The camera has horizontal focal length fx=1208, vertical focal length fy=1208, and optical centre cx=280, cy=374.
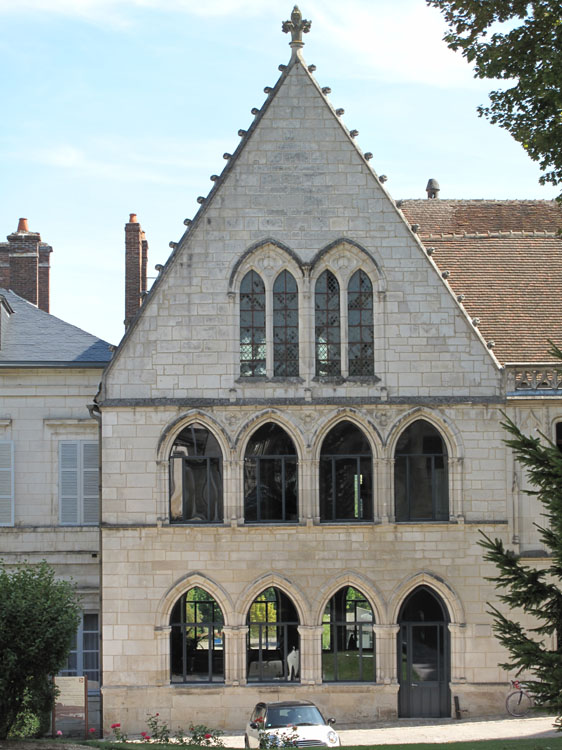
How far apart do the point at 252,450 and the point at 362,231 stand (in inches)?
225

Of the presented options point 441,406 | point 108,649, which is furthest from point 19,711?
→ point 441,406

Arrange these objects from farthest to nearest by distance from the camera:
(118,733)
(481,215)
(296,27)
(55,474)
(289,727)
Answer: (481,215)
(55,474)
(296,27)
(118,733)
(289,727)

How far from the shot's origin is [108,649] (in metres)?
27.4

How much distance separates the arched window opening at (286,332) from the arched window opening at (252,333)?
30cm

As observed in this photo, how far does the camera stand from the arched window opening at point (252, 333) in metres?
28.0

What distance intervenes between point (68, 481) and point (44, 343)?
12.0 feet

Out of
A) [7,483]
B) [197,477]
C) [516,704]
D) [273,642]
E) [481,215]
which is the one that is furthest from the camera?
[481,215]

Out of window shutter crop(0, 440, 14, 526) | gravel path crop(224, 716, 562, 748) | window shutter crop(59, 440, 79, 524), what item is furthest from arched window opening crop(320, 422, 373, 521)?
window shutter crop(0, 440, 14, 526)

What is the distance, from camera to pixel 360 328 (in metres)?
28.2

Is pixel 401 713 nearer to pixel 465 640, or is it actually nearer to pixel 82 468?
pixel 465 640

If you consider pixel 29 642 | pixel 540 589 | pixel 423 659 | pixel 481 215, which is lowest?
pixel 423 659

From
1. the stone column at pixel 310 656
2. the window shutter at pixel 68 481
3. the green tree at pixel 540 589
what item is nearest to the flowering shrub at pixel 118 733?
the stone column at pixel 310 656

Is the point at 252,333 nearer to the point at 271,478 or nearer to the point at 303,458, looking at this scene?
the point at 303,458

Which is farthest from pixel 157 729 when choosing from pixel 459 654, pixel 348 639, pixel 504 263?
pixel 504 263
